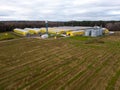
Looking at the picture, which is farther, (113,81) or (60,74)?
(60,74)

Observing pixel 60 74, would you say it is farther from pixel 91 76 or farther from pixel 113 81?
pixel 113 81

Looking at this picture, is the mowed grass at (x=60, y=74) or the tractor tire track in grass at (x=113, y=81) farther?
the mowed grass at (x=60, y=74)

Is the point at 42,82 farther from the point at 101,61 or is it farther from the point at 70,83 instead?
the point at 101,61

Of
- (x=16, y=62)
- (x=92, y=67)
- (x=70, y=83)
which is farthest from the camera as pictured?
(x=16, y=62)

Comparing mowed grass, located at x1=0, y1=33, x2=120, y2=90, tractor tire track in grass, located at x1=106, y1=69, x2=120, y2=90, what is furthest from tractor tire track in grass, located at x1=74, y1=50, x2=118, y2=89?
Result: tractor tire track in grass, located at x1=106, y1=69, x2=120, y2=90

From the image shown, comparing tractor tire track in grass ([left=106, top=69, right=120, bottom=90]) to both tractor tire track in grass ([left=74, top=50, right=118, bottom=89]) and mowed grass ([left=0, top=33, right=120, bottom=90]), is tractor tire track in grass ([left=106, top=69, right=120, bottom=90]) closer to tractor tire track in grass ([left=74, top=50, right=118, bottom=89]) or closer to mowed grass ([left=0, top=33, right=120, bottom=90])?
mowed grass ([left=0, top=33, right=120, bottom=90])

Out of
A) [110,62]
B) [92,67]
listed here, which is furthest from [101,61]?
[92,67]

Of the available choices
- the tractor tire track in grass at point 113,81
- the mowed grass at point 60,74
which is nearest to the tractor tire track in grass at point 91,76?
the mowed grass at point 60,74

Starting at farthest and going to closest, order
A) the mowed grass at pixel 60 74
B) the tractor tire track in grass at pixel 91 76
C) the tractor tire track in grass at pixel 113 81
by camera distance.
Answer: the tractor tire track in grass at pixel 91 76
the mowed grass at pixel 60 74
the tractor tire track in grass at pixel 113 81

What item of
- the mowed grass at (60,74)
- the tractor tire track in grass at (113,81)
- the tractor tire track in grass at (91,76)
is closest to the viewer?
the tractor tire track in grass at (113,81)

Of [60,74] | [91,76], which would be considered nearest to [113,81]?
[91,76]

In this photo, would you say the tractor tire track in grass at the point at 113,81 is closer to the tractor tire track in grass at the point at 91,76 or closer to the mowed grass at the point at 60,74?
the mowed grass at the point at 60,74
